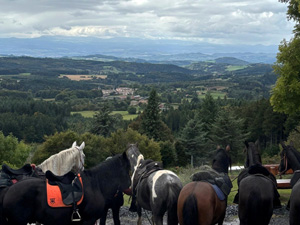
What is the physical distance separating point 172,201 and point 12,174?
379 cm

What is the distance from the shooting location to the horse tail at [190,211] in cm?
717

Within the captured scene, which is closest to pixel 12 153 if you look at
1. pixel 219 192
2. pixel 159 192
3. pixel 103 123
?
pixel 103 123

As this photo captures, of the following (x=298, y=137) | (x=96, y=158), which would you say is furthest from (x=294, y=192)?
(x=96, y=158)

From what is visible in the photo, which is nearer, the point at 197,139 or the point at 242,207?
the point at 242,207

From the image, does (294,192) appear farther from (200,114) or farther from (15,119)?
(15,119)

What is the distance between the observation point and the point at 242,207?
7512 mm

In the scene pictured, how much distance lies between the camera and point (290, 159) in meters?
9.43

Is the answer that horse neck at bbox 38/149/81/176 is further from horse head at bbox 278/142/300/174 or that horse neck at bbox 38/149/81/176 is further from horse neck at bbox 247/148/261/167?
horse head at bbox 278/142/300/174

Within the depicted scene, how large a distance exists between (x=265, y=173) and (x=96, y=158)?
30758 millimetres

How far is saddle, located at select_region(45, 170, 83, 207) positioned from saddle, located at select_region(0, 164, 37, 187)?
930mm

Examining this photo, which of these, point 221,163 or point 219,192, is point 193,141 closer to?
point 221,163

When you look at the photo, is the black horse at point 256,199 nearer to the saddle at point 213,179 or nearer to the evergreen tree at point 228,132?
the saddle at point 213,179

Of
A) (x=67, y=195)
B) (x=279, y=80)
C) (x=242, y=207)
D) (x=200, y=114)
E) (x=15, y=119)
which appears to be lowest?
(x=15, y=119)

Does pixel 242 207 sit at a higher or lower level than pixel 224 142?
higher
